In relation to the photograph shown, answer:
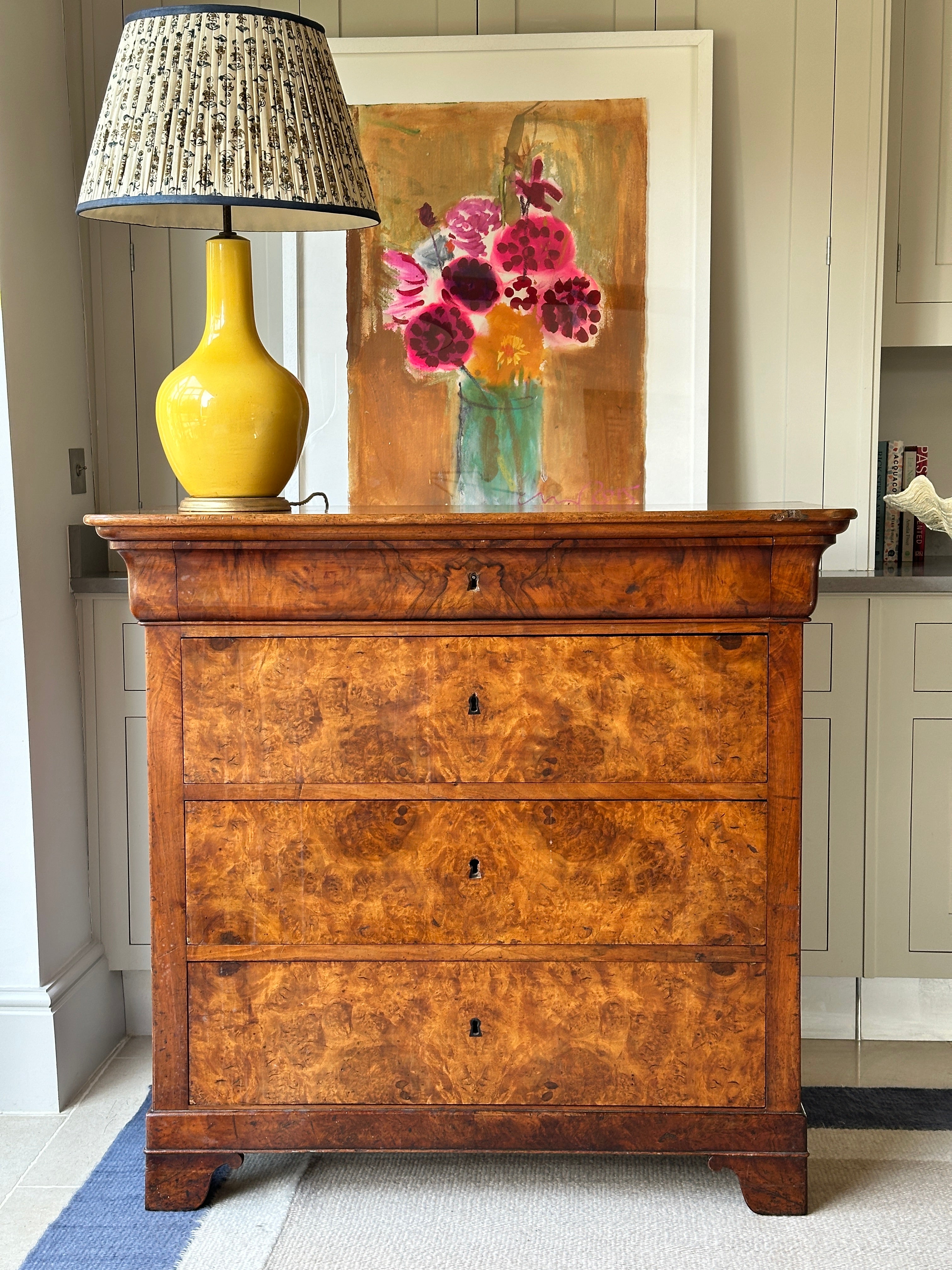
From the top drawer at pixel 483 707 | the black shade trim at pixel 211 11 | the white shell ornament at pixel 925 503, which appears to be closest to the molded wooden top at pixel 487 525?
the top drawer at pixel 483 707

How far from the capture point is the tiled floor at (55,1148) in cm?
185

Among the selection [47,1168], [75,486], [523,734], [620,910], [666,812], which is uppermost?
[75,486]

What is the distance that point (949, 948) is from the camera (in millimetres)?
2443

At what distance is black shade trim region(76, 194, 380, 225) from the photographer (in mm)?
1589

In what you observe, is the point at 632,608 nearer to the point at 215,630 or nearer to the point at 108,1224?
the point at 215,630

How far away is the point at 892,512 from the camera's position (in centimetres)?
255

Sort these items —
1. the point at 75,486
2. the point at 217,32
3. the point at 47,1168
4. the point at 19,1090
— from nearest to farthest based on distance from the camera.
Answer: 1. the point at 217,32
2. the point at 47,1168
3. the point at 19,1090
4. the point at 75,486

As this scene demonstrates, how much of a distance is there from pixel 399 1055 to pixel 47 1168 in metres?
0.71

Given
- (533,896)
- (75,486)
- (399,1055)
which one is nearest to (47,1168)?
(399,1055)

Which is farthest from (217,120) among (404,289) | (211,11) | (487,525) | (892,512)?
(892,512)

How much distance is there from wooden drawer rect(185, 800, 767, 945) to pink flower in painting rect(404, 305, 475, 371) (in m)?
1.03

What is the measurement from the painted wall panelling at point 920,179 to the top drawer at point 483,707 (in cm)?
113

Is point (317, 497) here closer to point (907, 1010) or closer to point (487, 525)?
point (487, 525)

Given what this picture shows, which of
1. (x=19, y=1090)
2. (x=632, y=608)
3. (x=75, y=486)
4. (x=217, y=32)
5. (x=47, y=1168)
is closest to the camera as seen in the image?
(x=217, y=32)
